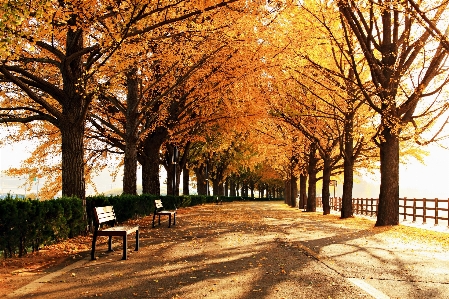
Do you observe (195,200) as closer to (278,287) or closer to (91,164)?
(91,164)

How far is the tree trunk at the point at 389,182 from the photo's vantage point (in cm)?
1738

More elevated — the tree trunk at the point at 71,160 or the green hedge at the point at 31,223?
the tree trunk at the point at 71,160

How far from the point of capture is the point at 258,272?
7469 mm

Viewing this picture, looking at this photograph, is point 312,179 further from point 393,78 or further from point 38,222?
point 38,222

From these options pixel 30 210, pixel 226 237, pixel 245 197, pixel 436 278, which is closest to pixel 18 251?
pixel 30 210

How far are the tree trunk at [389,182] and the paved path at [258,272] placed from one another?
17.4ft

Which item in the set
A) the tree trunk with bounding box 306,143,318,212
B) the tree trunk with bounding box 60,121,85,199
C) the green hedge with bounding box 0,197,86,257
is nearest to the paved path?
the green hedge with bounding box 0,197,86,257

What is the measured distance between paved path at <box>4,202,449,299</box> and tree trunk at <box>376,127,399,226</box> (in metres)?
5.30

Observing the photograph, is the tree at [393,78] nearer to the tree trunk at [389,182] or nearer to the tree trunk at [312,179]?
the tree trunk at [389,182]

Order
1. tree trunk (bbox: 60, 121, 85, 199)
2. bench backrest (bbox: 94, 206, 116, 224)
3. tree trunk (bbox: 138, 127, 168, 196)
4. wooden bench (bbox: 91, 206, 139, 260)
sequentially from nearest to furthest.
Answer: wooden bench (bbox: 91, 206, 139, 260), bench backrest (bbox: 94, 206, 116, 224), tree trunk (bbox: 60, 121, 85, 199), tree trunk (bbox: 138, 127, 168, 196)

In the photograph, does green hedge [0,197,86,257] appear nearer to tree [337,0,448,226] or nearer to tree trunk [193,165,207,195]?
tree [337,0,448,226]

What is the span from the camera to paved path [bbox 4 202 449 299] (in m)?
6.08

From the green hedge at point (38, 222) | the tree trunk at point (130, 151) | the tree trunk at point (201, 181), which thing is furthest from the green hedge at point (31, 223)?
the tree trunk at point (201, 181)

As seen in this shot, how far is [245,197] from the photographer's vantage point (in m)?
93.1
